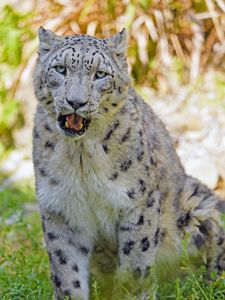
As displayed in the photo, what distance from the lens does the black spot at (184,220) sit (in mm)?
6754

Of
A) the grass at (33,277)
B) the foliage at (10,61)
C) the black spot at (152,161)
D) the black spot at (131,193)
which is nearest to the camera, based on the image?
the grass at (33,277)

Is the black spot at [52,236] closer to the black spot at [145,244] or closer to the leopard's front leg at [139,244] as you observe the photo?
the leopard's front leg at [139,244]

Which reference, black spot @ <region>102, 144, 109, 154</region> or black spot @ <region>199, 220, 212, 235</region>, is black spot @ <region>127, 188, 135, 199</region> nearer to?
black spot @ <region>102, 144, 109, 154</region>

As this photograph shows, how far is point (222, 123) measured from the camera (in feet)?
37.4

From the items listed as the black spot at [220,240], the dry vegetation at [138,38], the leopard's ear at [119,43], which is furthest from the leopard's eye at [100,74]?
the dry vegetation at [138,38]

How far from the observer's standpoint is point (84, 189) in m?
6.02

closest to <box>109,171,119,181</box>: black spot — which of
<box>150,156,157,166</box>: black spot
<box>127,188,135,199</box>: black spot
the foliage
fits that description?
<box>127,188,135,199</box>: black spot

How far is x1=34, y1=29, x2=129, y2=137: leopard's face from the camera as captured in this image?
549 centimetres

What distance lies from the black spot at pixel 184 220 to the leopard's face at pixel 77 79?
1.36m

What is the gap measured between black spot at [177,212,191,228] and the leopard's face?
1361mm

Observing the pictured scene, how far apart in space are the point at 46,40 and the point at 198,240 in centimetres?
202

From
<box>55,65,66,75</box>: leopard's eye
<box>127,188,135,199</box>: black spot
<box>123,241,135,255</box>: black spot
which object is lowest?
<box>123,241,135,255</box>: black spot

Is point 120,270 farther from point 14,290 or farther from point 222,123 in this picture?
point 222,123

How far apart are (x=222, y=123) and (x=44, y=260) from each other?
4.42 m
